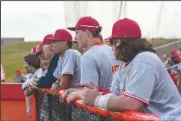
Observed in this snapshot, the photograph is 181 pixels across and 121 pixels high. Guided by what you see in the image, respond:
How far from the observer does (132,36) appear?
3648 millimetres

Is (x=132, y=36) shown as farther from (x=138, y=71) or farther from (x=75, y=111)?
(x=75, y=111)

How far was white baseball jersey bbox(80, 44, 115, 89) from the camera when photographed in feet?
16.1

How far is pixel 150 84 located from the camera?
336 cm

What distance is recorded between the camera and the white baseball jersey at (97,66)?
16.1 ft

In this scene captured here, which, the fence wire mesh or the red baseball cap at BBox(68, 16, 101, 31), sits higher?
the red baseball cap at BBox(68, 16, 101, 31)

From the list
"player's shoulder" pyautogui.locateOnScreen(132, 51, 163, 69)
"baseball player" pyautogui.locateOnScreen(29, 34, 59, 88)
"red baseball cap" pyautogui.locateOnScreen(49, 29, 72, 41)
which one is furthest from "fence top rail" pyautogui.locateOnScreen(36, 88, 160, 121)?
"baseball player" pyautogui.locateOnScreen(29, 34, 59, 88)

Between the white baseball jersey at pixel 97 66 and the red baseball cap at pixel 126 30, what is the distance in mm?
1213

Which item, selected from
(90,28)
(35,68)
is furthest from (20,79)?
(90,28)

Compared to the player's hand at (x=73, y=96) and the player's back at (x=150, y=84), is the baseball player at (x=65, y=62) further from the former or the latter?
the player's back at (x=150, y=84)

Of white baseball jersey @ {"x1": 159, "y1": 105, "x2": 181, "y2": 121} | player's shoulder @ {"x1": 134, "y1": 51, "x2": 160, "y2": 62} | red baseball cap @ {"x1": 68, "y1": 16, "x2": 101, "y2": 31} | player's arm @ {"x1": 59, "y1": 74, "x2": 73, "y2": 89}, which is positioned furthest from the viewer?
player's arm @ {"x1": 59, "y1": 74, "x2": 73, "y2": 89}

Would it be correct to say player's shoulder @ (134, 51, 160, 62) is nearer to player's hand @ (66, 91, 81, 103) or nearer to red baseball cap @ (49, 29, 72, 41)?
player's hand @ (66, 91, 81, 103)

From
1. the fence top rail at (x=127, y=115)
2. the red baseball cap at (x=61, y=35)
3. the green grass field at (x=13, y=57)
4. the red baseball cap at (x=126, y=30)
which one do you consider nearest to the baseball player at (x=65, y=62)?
the red baseball cap at (x=61, y=35)

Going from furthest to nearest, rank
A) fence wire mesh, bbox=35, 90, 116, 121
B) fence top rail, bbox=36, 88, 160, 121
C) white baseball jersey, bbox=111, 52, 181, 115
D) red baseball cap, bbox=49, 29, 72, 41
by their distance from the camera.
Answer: red baseball cap, bbox=49, 29, 72, 41 → fence wire mesh, bbox=35, 90, 116, 121 → white baseball jersey, bbox=111, 52, 181, 115 → fence top rail, bbox=36, 88, 160, 121

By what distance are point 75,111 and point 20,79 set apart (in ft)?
51.9
